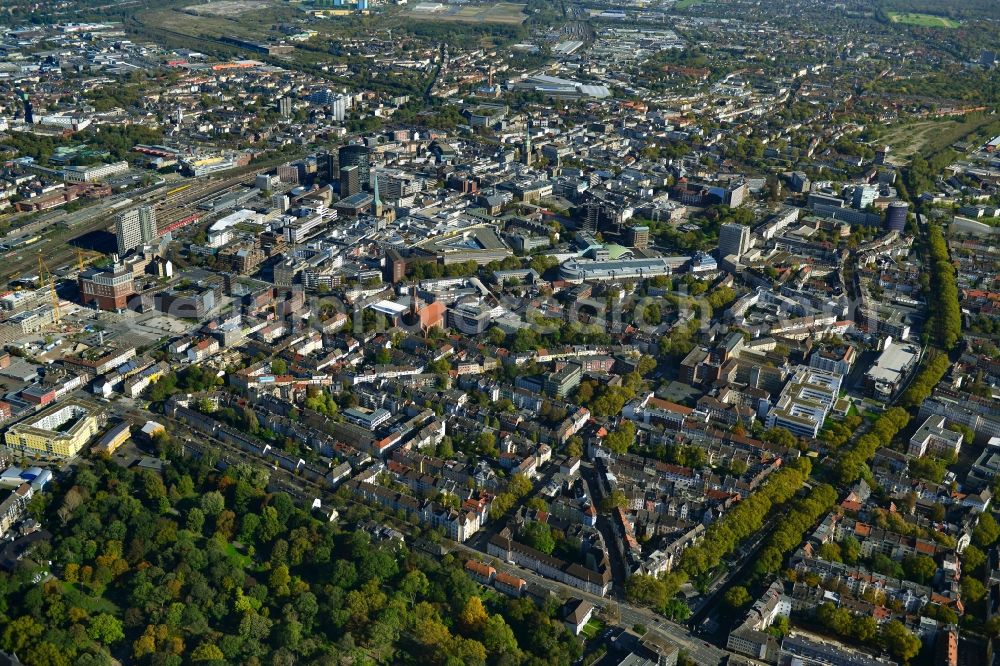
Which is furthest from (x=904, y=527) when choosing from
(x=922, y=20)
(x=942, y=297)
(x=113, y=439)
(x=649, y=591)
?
(x=922, y=20)

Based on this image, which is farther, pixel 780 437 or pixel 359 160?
pixel 359 160

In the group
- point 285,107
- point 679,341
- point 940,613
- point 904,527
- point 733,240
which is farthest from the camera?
point 285,107

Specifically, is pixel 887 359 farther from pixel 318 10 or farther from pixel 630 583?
pixel 318 10

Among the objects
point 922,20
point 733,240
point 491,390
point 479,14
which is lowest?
point 479,14

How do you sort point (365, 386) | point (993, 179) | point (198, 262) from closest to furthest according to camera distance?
point (365, 386)
point (198, 262)
point (993, 179)

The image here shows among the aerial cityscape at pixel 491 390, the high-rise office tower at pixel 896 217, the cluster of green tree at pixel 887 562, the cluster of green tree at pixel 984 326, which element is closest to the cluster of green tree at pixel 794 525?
the aerial cityscape at pixel 491 390

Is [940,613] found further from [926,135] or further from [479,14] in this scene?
[479,14]

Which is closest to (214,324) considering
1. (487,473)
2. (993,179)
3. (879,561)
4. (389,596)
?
(487,473)
